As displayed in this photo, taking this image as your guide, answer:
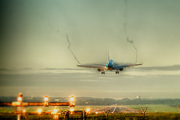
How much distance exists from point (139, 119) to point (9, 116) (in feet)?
113

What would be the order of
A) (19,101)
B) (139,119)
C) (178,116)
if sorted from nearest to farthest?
(19,101) < (178,116) < (139,119)

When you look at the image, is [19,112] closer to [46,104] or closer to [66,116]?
[46,104]

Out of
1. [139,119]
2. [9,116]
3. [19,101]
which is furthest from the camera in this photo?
[139,119]

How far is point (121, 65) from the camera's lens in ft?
269

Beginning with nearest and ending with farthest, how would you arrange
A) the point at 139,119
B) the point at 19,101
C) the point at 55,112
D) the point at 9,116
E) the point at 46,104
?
the point at 19,101, the point at 46,104, the point at 55,112, the point at 9,116, the point at 139,119

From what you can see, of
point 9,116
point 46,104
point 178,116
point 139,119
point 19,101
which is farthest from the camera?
point 139,119

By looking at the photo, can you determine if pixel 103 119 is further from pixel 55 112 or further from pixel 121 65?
pixel 55 112

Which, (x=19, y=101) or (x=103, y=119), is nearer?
(x=19, y=101)

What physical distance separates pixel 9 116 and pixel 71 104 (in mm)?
32676

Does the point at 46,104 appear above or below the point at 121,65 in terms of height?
below

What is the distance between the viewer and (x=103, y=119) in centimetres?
7019

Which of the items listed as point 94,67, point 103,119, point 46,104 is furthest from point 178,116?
point 94,67

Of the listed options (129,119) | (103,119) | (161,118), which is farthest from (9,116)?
(161,118)

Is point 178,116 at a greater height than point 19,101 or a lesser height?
lesser
